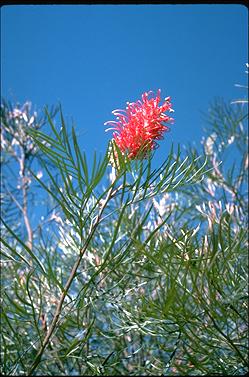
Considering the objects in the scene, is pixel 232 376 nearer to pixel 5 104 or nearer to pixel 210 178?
pixel 210 178

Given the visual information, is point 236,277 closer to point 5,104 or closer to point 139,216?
point 139,216

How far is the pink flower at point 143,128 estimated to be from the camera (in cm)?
41

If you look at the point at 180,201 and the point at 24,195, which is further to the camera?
the point at 24,195

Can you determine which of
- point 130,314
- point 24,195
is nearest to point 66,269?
point 130,314

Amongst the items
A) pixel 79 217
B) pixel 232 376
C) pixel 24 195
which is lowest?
pixel 232 376

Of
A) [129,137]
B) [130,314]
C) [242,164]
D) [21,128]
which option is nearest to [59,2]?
[129,137]

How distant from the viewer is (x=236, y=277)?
504mm

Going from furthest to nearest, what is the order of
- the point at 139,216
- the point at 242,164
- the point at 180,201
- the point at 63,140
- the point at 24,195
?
the point at 24,195
the point at 180,201
the point at 242,164
the point at 139,216
the point at 63,140

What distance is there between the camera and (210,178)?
3.43ft

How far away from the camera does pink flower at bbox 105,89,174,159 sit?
16.0 inches

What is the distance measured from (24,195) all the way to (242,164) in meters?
0.54

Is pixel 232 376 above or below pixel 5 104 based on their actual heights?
below

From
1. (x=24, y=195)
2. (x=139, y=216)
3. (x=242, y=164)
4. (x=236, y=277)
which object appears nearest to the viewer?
(x=236, y=277)

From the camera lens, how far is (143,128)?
0.41 m
